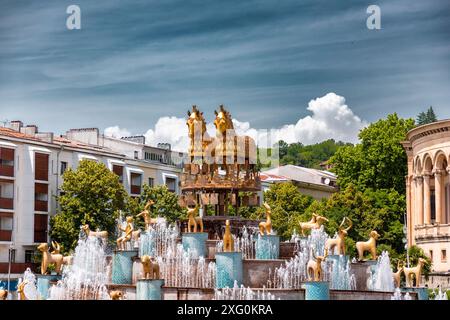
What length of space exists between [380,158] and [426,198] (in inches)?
354

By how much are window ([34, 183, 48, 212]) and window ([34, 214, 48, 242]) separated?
0.52 meters

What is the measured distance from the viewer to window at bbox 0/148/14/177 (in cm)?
6631

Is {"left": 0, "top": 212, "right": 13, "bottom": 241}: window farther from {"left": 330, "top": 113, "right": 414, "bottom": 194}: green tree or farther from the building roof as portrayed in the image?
the building roof

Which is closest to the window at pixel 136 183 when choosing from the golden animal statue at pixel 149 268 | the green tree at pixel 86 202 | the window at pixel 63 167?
the window at pixel 63 167

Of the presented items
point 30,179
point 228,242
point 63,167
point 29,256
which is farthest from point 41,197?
point 228,242

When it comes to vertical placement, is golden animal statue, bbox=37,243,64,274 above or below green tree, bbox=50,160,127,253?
below

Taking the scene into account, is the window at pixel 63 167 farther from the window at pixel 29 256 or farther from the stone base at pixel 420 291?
the stone base at pixel 420 291

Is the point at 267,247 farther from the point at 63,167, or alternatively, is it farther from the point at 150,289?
the point at 63,167

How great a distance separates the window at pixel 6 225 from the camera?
66.3 m

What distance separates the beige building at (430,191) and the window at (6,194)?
2763cm

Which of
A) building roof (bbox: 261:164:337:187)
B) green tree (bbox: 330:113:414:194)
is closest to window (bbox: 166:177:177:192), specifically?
green tree (bbox: 330:113:414:194)

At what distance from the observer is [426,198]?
76.2m

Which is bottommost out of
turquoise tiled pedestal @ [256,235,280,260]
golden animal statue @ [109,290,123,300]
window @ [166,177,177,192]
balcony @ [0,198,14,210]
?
golden animal statue @ [109,290,123,300]
